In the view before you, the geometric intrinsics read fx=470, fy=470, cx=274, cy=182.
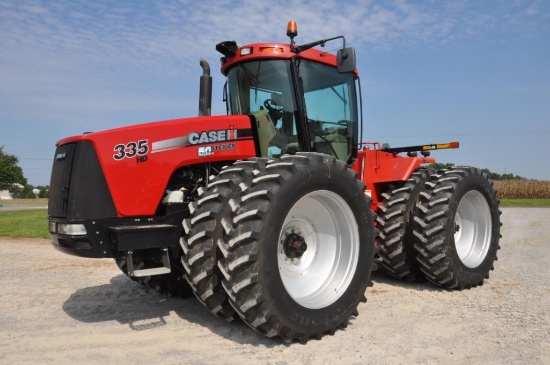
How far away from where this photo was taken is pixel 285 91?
5.17 metres

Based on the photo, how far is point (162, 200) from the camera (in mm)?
4453

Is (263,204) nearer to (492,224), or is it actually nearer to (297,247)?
(297,247)

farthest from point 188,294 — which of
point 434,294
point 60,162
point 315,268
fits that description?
point 434,294

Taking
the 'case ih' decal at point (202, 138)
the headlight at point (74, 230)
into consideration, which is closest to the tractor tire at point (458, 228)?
the 'case ih' decal at point (202, 138)

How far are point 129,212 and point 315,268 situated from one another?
183 centimetres

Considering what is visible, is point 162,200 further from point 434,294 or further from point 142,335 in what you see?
point 434,294

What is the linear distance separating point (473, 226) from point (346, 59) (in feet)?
10.7

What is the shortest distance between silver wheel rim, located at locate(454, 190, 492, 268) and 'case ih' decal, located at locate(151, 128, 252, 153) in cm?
340

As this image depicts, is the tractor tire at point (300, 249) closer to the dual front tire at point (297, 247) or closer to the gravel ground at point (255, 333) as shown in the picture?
the dual front tire at point (297, 247)

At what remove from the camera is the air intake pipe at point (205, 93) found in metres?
5.44

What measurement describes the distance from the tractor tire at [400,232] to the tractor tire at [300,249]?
1325mm

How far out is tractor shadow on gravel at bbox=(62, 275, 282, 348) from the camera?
4.18 m

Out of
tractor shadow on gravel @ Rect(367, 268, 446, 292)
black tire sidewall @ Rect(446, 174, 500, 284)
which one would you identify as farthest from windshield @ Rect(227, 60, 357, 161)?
tractor shadow on gravel @ Rect(367, 268, 446, 292)

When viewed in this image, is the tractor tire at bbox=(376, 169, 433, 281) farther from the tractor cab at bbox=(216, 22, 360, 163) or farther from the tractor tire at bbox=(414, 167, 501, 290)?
the tractor cab at bbox=(216, 22, 360, 163)
